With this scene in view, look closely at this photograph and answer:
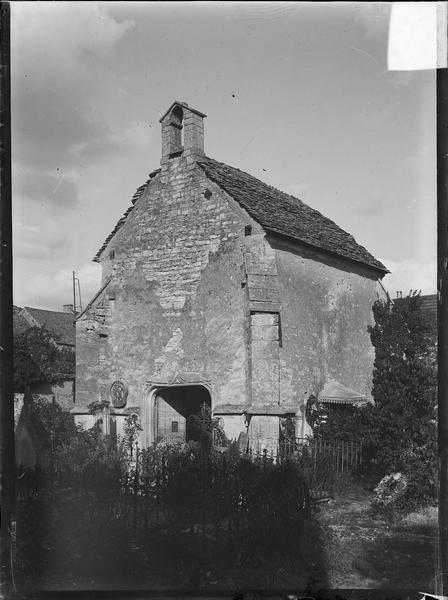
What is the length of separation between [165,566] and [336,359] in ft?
37.3

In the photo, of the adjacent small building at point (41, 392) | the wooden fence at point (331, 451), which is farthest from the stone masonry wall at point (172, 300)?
the wooden fence at point (331, 451)

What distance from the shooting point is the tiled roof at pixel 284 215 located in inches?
599

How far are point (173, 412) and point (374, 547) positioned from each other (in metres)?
9.19

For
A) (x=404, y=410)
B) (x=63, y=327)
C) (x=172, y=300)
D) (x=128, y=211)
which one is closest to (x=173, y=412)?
(x=172, y=300)

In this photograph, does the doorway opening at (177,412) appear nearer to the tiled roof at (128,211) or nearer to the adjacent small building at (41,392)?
the adjacent small building at (41,392)

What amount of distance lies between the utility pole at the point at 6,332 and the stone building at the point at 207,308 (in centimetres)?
937

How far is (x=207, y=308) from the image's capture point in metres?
15.1

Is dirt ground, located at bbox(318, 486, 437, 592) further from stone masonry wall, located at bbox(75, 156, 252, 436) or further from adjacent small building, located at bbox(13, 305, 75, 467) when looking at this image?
adjacent small building, located at bbox(13, 305, 75, 467)

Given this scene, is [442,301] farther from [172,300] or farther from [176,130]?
[176,130]

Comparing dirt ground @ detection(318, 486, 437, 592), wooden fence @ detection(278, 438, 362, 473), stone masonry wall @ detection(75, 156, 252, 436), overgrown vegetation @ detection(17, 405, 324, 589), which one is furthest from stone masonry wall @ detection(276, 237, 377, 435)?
overgrown vegetation @ detection(17, 405, 324, 589)

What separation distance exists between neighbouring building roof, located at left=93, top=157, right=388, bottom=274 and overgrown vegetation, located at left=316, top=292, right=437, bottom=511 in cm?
426

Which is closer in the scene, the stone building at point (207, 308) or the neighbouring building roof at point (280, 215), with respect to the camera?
the stone building at point (207, 308)

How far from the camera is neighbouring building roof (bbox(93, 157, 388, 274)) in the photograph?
15.2 metres

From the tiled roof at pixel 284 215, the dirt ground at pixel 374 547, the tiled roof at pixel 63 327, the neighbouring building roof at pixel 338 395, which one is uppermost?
the tiled roof at pixel 284 215
